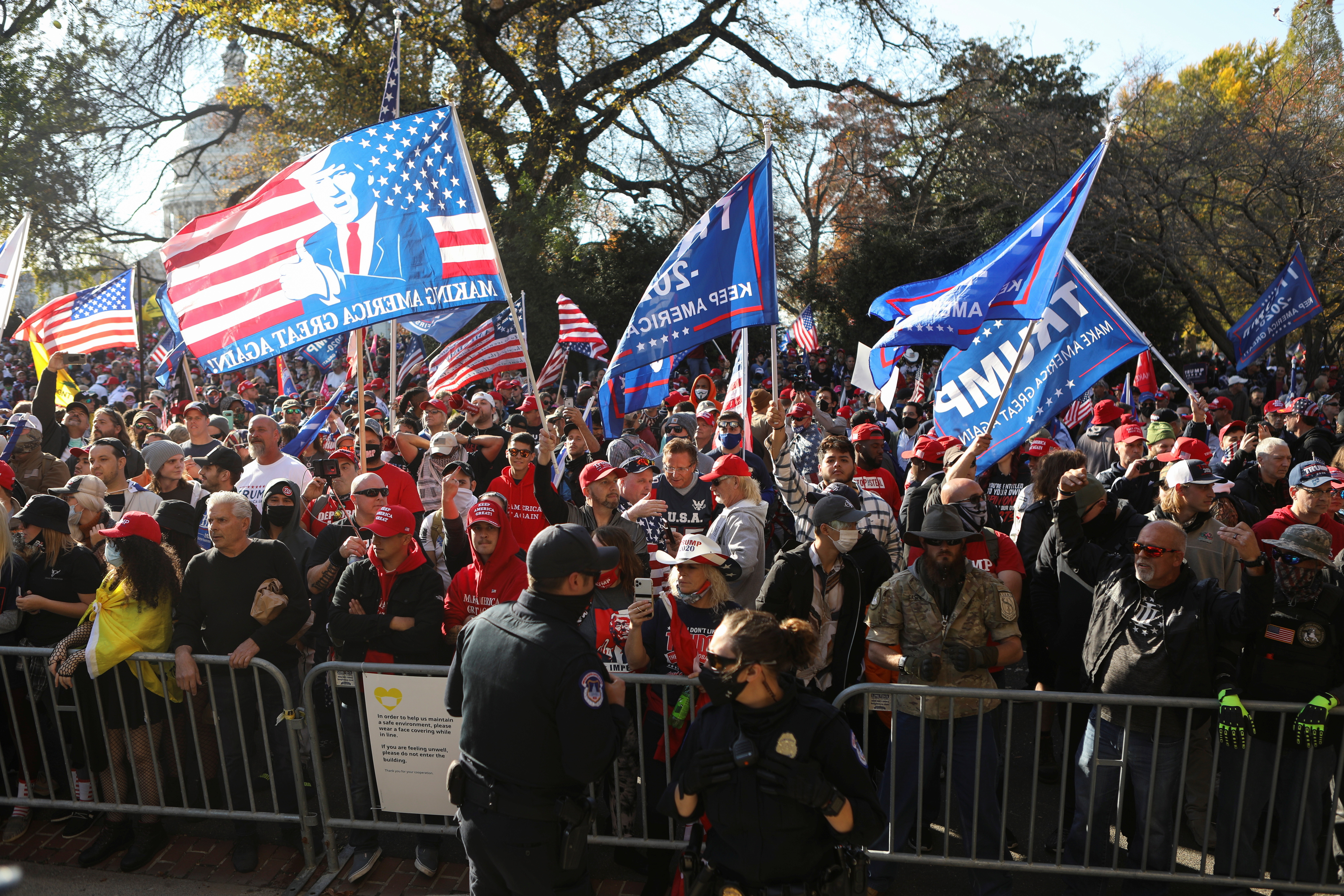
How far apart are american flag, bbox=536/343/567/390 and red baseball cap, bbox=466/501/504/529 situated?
31.3ft

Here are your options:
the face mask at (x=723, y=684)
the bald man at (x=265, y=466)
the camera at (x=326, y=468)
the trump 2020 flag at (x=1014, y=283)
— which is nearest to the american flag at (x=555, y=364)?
the camera at (x=326, y=468)

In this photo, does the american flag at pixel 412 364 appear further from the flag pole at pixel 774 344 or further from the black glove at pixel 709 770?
the black glove at pixel 709 770

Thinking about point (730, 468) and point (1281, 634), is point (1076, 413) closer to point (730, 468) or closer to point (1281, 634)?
point (730, 468)

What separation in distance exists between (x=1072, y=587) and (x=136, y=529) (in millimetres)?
Result: 4889

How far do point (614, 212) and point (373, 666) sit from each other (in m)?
27.0

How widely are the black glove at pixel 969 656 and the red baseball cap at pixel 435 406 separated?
21.1 feet

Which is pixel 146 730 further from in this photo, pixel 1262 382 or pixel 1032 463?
pixel 1262 382

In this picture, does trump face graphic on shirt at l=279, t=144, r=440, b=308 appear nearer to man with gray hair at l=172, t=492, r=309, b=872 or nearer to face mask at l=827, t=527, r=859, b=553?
man with gray hair at l=172, t=492, r=309, b=872

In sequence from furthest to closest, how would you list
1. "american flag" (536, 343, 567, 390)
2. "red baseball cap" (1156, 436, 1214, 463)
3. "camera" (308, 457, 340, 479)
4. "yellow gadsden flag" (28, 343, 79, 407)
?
"american flag" (536, 343, 567, 390), "yellow gadsden flag" (28, 343, 79, 407), "camera" (308, 457, 340, 479), "red baseball cap" (1156, 436, 1214, 463)

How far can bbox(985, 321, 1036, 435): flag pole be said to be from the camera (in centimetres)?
596

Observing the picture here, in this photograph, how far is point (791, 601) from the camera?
4.61 metres

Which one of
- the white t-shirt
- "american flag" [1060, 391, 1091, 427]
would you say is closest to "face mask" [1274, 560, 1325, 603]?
the white t-shirt

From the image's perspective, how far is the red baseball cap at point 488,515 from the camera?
4977 mm

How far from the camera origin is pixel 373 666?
15.1 ft
